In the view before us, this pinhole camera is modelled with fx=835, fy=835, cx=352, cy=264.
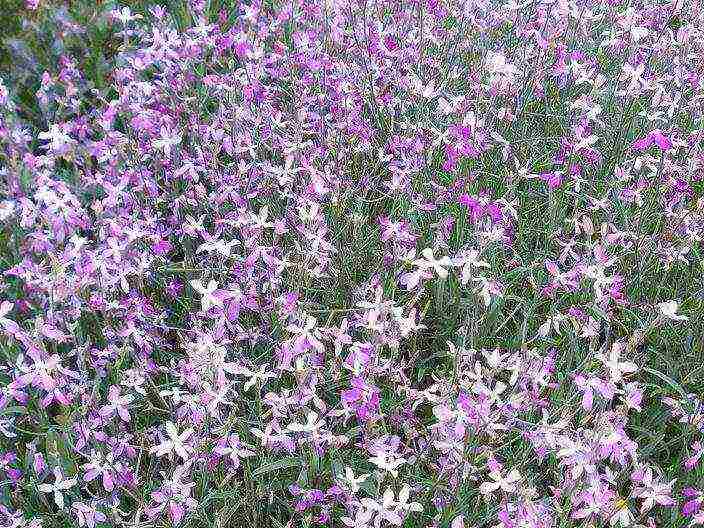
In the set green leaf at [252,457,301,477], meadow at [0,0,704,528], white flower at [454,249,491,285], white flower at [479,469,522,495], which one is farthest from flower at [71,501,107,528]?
white flower at [454,249,491,285]

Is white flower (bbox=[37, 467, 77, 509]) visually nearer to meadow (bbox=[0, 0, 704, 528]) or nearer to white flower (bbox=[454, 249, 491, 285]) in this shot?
meadow (bbox=[0, 0, 704, 528])

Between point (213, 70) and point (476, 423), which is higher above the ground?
point (213, 70)

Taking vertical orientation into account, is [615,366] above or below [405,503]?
above

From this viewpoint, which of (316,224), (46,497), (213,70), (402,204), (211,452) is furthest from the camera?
(213,70)

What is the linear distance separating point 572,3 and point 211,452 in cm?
268

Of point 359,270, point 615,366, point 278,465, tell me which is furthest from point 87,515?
point 615,366

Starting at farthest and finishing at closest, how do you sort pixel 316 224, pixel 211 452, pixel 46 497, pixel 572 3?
pixel 572 3 → pixel 316 224 → pixel 46 497 → pixel 211 452

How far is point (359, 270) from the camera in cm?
307

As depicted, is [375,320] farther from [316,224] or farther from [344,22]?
[344,22]

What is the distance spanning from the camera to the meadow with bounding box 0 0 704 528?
2.29 meters

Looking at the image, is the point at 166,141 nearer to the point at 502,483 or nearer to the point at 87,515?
the point at 87,515

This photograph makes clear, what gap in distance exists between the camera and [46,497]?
8.25 ft

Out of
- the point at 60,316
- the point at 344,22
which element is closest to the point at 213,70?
the point at 344,22

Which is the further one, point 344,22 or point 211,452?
point 344,22
